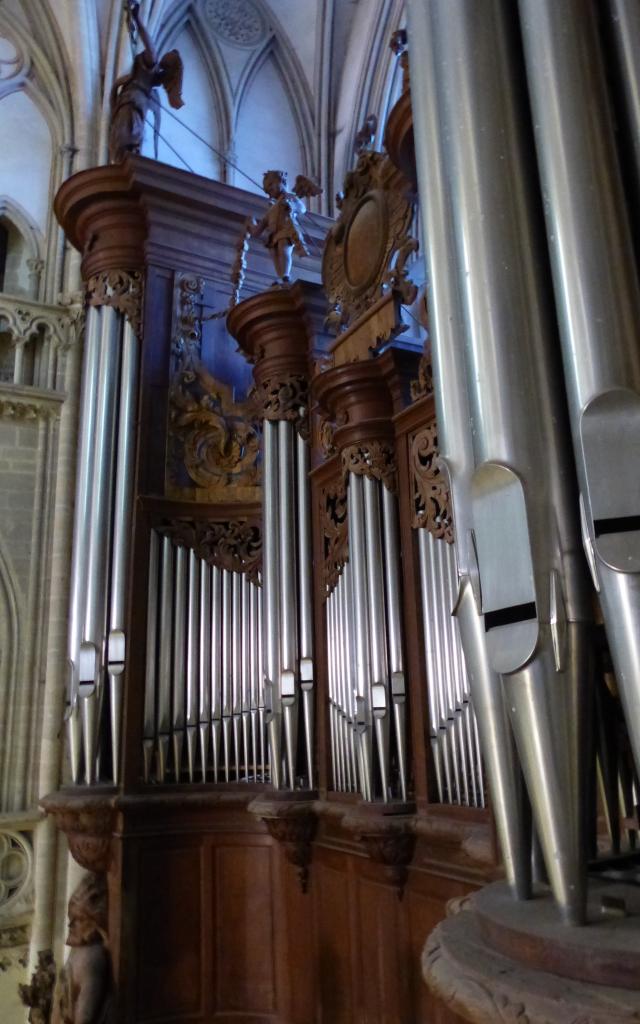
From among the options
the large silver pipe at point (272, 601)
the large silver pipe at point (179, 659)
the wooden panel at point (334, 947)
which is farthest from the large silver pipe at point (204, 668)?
the wooden panel at point (334, 947)

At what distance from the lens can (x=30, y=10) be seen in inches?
386

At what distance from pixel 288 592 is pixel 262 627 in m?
0.54

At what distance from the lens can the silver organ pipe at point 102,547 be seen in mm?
6098

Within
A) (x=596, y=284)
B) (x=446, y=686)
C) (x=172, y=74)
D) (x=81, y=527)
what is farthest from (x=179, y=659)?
(x=172, y=74)

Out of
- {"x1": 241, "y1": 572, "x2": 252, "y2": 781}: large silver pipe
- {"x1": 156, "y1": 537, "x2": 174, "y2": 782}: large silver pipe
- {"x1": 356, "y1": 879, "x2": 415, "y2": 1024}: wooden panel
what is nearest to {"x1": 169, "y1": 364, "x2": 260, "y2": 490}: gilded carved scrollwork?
{"x1": 156, "y1": 537, "x2": 174, "y2": 782}: large silver pipe

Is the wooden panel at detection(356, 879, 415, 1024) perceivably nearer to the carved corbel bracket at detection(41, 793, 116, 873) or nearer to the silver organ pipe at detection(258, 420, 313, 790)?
the silver organ pipe at detection(258, 420, 313, 790)

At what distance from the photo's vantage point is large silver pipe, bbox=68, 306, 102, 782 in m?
6.11

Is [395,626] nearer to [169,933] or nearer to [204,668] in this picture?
[204,668]

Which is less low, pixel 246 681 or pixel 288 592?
pixel 288 592

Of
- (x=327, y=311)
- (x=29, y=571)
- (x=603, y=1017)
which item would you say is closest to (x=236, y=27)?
(x=327, y=311)

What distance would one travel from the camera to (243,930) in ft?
19.4

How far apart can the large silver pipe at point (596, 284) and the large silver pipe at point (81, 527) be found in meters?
4.84

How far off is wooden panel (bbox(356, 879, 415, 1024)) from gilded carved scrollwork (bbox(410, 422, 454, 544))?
1.98m

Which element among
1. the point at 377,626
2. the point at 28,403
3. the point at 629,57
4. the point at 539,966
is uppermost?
the point at 28,403
